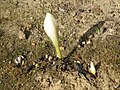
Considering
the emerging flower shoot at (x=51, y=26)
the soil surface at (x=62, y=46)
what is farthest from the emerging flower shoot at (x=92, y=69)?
the emerging flower shoot at (x=51, y=26)

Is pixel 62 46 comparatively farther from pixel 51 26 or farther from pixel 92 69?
pixel 51 26

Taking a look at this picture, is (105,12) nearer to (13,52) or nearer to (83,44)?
(83,44)

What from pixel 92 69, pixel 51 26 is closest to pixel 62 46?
pixel 92 69

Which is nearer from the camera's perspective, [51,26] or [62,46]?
[51,26]

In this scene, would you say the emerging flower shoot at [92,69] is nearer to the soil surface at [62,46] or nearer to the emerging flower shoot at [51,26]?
the soil surface at [62,46]

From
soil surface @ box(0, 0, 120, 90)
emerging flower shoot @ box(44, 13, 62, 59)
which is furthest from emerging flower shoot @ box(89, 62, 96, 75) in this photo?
emerging flower shoot @ box(44, 13, 62, 59)

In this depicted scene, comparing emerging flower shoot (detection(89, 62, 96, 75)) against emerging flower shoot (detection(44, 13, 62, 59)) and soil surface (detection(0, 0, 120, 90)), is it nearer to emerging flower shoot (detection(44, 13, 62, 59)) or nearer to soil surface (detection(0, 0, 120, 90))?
soil surface (detection(0, 0, 120, 90))

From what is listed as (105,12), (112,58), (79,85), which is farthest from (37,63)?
(105,12)

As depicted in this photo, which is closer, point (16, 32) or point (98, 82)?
point (98, 82)
